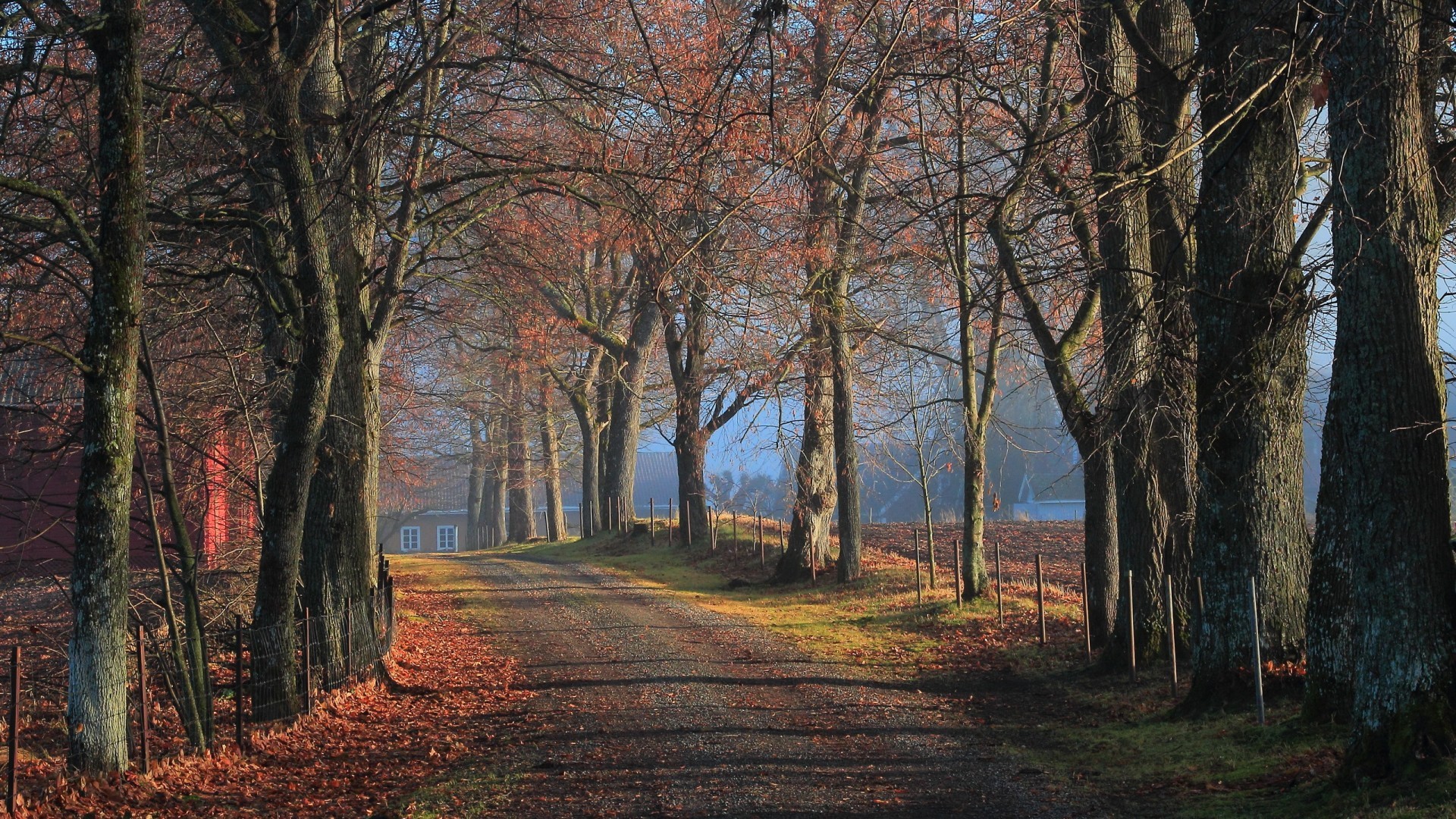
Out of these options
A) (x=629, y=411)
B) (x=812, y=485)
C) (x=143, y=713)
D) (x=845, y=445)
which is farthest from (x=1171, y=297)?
(x=629, y=411)

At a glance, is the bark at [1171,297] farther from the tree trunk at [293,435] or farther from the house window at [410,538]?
the house window at [410,538]

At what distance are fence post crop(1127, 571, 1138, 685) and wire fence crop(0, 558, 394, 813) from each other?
841cm

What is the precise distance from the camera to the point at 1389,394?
720 cm

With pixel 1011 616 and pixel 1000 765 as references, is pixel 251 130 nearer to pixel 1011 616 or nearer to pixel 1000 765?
pixel 1000 765

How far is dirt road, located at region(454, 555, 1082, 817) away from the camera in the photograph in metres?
8.08

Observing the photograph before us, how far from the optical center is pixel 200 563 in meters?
18.4

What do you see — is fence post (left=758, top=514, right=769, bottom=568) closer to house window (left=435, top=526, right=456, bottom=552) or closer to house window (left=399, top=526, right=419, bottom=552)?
house window (left=399, top=526, right=419, bottom=552)

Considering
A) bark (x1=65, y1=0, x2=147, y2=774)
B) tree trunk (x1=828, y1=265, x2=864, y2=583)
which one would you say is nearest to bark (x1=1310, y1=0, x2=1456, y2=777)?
bark (x1=65, y1=0, x2=147, y2=774)

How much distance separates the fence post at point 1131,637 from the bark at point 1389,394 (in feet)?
15.4

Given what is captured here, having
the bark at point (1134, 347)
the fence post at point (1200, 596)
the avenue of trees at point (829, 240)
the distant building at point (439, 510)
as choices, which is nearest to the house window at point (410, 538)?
the distant building at point (439, 510)

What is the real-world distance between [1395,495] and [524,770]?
656cm

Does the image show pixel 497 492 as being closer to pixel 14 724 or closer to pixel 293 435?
pixel 293 435

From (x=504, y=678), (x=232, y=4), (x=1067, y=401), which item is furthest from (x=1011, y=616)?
(x=232, y=4)

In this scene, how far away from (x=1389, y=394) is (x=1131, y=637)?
5.56 metres
